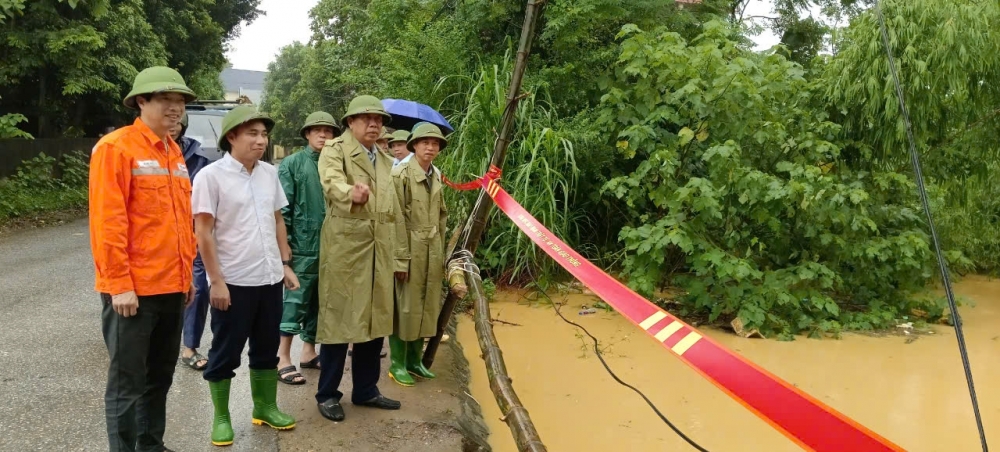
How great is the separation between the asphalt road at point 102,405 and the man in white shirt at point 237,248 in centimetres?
37

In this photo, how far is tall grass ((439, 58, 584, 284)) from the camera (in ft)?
23.8

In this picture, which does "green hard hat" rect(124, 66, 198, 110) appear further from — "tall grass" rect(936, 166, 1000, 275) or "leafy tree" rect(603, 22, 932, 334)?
"tall grass" rect(936, 166, 1000, 275)

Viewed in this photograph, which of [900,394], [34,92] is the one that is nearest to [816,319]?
[900,394]

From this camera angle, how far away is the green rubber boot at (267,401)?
3303 millimetres

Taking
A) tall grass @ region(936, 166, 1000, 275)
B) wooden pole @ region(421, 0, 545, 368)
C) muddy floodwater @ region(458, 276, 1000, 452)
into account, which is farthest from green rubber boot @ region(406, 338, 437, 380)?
tall grass @ region(936, 166, 1000, 275)

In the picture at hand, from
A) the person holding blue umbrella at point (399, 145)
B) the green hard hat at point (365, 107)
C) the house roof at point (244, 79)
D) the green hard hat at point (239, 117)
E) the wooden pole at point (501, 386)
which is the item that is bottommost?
the wooden pole at point (501, 386)

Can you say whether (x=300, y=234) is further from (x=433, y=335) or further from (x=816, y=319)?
(x=816, y=319)

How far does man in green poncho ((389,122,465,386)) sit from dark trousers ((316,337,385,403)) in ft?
0.72

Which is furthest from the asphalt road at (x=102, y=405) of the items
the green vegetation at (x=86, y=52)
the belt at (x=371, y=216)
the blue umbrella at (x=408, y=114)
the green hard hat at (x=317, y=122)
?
the green vegetation at (x=86, y=52)

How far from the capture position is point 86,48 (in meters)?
10.9

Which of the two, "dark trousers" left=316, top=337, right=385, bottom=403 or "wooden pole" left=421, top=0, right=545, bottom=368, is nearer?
"dark trousers" left=316, top=337, right=385, bottom=403

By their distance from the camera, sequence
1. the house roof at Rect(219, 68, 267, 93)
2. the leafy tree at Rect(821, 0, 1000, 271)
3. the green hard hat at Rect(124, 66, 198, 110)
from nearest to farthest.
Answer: the green hard hat at Rect(124, 66, 198, 110) < the leafy tree at Rect(821, 0, 1000, 271) < the house roof at Rect(219, 68, 267, 93)

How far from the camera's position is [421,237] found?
3.88 m

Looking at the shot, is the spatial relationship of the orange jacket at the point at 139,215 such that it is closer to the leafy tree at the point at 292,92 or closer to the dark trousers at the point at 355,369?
the dark trousers at the point at 355,369
